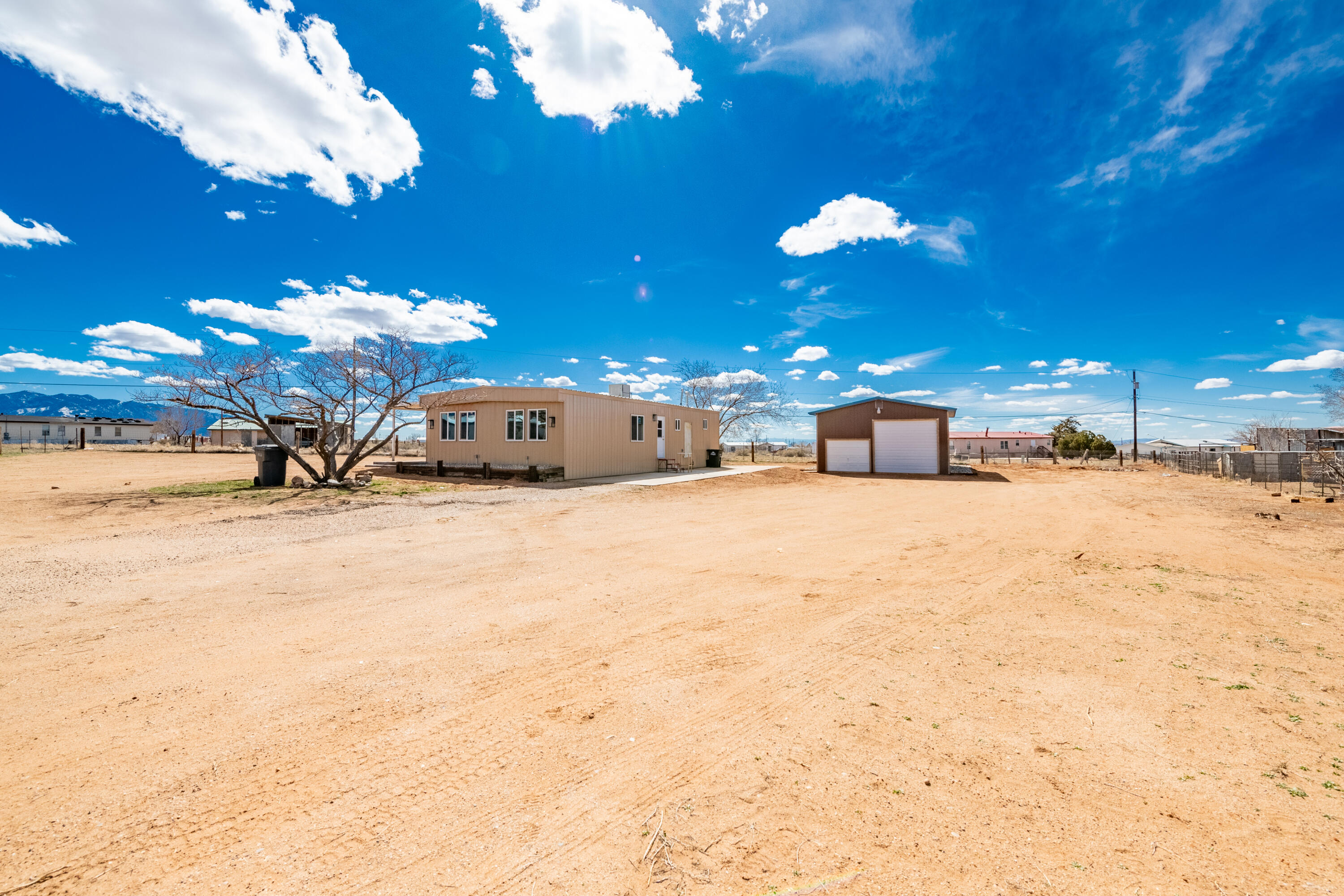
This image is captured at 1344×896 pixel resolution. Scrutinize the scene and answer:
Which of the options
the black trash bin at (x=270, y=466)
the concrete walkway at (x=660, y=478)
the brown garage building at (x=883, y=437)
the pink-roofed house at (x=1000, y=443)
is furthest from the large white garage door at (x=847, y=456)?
the pink-roofed house at (x=1000, y=443)

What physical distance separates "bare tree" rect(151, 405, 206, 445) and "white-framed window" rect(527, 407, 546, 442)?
2166 inches

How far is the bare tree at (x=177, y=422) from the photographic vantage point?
5666 centimetres

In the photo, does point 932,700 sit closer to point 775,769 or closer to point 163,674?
point 775,769

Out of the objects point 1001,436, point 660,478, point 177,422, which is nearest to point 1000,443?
point 1001,436

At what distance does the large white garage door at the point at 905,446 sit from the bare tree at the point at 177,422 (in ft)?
211

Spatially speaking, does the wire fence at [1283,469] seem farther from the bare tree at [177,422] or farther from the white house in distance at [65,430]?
the white house in distance at [65,430]

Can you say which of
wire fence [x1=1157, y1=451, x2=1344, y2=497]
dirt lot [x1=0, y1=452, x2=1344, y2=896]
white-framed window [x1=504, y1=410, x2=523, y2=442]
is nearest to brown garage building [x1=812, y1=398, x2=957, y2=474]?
wire fence [x1=1157, y1=451, x2=1344, y2=497]

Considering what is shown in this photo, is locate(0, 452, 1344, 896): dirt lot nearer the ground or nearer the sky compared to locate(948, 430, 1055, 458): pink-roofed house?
nearer the ground

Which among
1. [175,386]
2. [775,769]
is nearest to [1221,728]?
Result: [775,769]

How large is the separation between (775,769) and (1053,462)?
4097 centimetres

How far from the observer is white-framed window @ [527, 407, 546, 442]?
19.3 m

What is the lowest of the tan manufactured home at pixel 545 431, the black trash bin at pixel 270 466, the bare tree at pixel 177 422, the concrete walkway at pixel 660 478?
the concrete walkway at pixel 660 478

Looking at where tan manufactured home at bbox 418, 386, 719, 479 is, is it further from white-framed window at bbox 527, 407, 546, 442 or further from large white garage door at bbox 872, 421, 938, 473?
large white garage door at bbox 872, 421, 938, 473

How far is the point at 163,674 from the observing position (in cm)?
359
